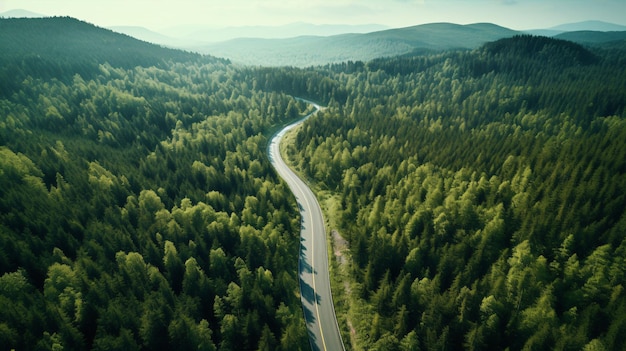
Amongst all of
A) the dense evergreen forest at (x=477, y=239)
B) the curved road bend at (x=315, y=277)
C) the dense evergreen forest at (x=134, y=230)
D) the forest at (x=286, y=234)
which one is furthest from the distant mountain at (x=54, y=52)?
the curved road bend at (x=315, y=277)

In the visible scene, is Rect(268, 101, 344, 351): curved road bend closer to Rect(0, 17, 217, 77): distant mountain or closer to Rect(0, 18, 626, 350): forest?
Rect(0, 18, 626, 350): forest

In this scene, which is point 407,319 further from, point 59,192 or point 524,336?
point 59,192

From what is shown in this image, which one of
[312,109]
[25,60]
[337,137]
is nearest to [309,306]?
[337,137]

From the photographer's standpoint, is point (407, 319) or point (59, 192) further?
point (59, 192)

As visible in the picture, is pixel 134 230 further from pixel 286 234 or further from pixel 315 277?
pixel 315 277

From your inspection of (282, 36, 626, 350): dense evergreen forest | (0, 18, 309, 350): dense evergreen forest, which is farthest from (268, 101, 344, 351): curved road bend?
(282, 36, 626, 350): dense evergreen forest

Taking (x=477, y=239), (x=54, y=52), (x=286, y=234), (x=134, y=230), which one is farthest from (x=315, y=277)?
(x=54, y=52)

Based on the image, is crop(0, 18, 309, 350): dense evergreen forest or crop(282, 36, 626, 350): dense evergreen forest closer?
crop(0, 18, 309, 350): dense evergreen forest

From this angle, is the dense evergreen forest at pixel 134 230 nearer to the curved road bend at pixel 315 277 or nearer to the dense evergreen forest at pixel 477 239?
the curved road bend at pixel 315 277
